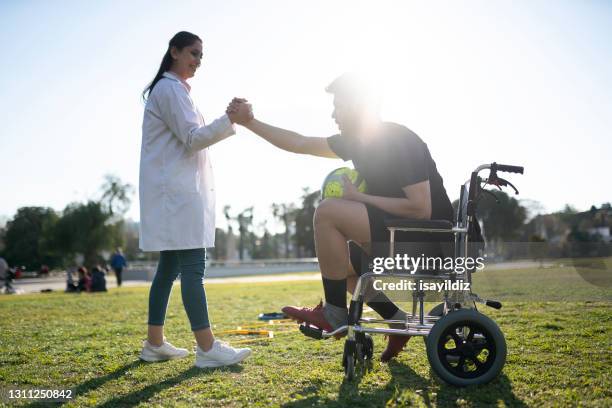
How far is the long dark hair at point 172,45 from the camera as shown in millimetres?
4141

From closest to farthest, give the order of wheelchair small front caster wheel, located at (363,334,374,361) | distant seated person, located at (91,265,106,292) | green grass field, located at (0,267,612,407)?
green grass field, located at (0,267,612,407) < wheelchair small front caster wheel, located at (363,334,374,361) < distant seated person, located at (91,265,106,292)

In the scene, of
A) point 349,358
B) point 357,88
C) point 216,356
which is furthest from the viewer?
point 216,356

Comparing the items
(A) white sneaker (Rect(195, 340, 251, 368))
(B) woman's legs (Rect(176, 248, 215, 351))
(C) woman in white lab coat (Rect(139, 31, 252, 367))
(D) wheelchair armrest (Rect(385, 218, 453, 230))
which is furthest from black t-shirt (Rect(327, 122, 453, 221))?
(A) white sneaker (Rect(195, 340, 251, 368))

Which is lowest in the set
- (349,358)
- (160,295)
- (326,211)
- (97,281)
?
(97,281)

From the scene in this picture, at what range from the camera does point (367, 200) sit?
11.1 ft

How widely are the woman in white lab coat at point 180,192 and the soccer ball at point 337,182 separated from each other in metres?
0.83

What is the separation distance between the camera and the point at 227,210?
9956cm

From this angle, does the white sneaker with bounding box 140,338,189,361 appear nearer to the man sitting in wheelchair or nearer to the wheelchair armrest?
the man sitting in wheelchair

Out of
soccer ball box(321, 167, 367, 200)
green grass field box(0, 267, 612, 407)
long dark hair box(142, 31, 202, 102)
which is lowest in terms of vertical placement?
green grass field box(0, 267, 612, 407)

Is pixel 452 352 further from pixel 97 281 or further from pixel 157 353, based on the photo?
pixel 97 281

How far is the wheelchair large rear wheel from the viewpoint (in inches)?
124

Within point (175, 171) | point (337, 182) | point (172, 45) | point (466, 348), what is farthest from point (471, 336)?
point (172, 45)

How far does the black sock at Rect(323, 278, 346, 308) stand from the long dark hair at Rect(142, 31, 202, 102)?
2.03 m

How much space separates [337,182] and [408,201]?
0.47 m
